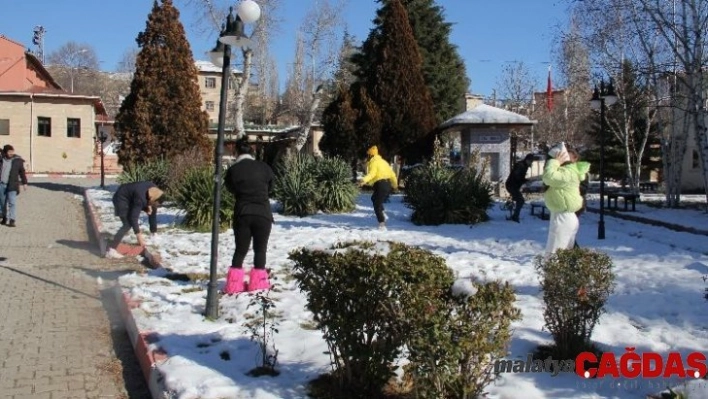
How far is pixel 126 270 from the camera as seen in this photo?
29.9 ft

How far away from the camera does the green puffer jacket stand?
7.18 metres

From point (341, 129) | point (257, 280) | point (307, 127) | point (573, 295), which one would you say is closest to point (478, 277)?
point (573, 295)

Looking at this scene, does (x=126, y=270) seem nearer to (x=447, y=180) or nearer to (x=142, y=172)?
(x=447, y=180)

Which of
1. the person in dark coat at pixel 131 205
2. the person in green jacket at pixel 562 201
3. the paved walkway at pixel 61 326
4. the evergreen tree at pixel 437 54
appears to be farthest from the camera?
the evergreen tree at pixel 437 54

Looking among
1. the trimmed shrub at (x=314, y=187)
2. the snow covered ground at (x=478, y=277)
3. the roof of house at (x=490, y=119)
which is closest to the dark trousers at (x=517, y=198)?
the snow covered ground at (x=478, y=277)

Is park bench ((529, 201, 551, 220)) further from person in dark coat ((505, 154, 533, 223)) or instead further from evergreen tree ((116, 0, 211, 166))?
evergreen tree ((116, 0, 211, 166))

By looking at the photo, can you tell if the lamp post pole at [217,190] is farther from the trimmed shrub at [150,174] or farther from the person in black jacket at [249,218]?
the trimmed shrub at [150,174]

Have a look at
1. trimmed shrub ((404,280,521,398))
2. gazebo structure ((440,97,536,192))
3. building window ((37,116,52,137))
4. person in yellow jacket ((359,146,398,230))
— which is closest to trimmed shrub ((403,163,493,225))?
person in yellow jacket ((359,146,398,230))

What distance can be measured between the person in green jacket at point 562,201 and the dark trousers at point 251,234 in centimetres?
327

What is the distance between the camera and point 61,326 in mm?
6246

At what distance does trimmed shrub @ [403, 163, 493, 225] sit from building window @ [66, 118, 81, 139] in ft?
106

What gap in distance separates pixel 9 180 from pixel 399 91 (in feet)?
49.0

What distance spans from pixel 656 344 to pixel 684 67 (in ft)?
47.1

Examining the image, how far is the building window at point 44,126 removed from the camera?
39.1 meters
